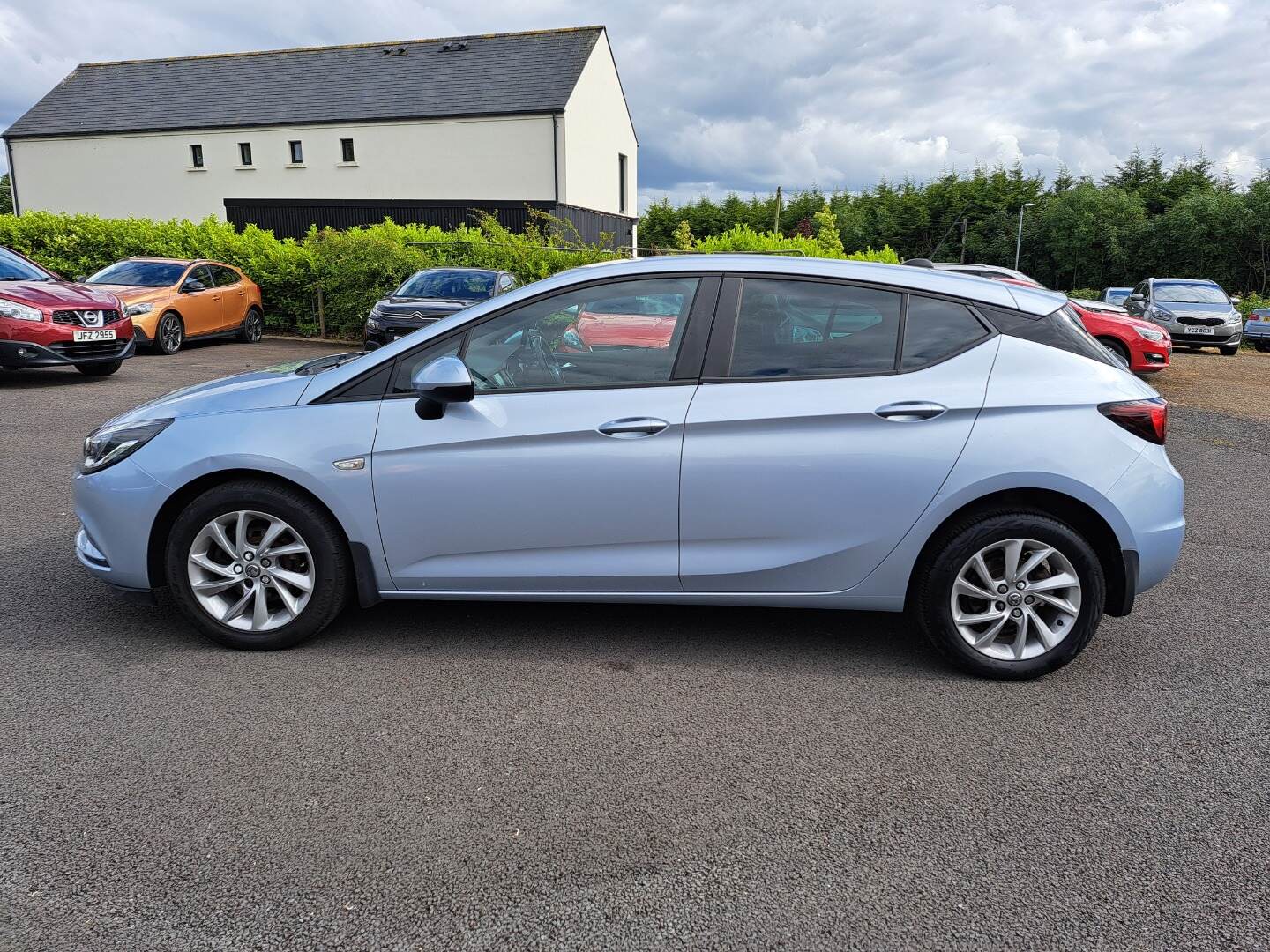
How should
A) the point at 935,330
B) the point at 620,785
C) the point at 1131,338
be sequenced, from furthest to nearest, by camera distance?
the point at 1131,338, the point at 935,330, the point at 620,785

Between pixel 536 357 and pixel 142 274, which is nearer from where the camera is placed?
pixel 536 357

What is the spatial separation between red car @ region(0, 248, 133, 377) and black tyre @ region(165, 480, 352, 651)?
349 inches

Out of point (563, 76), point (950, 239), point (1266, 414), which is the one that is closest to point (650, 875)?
point (1266, 414)

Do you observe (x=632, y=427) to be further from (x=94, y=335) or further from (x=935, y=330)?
(x=94, y=335)

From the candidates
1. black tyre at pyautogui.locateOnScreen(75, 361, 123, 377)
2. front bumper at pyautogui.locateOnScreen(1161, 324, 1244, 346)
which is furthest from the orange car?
front bumper at pyautogui.locateOnScreen(1161, 324, 1244, 346)

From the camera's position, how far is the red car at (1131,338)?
1314cm

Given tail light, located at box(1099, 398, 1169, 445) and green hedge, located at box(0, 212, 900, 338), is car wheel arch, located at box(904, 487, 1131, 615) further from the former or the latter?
green hedge, located at box(0, 212, 900, 338)

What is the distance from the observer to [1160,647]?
4121mm

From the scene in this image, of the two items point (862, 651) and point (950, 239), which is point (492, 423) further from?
point (950, 239)

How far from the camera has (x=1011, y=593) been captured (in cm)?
368

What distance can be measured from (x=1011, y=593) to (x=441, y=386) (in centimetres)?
238

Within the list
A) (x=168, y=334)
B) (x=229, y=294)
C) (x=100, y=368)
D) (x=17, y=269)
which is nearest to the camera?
(x=17, y=269)

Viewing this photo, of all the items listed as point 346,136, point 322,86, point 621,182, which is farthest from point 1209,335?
point 322,86

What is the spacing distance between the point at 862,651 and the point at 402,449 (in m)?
2.14
